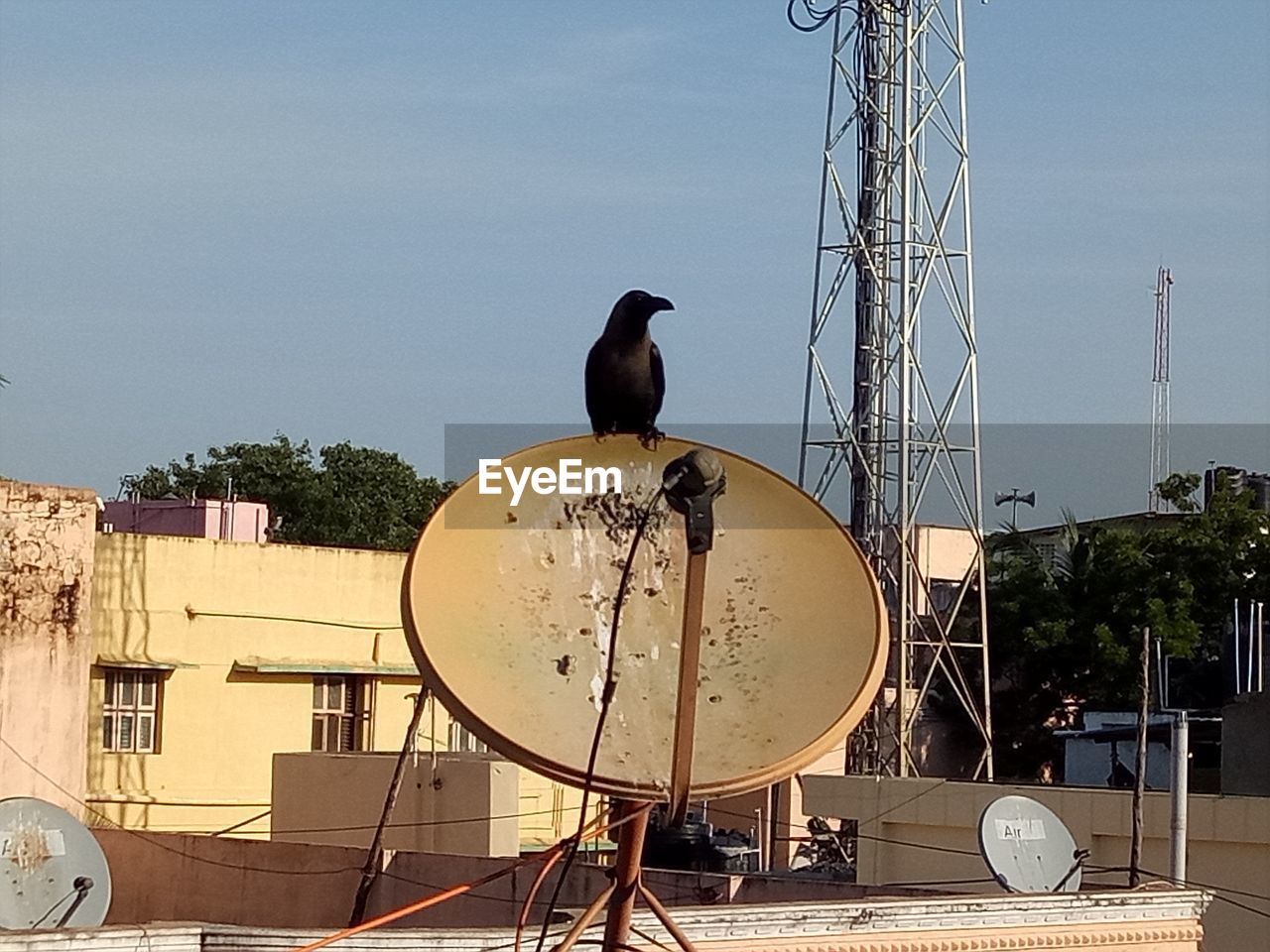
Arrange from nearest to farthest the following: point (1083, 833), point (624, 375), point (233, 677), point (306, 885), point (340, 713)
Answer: point (624, 375), point (306, 885), point (1083, 833), point (233, 677), point (340, 713)

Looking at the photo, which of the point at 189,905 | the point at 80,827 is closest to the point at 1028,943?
the point at 80,827

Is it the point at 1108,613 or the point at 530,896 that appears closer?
the point at 530,896

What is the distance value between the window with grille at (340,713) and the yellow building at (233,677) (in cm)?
2

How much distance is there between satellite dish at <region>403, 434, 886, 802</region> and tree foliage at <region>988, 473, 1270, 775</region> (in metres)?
27.1

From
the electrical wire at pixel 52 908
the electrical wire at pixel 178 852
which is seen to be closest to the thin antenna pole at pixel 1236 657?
the electrical wire at pixel 178 852

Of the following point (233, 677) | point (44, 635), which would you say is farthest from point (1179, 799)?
point (233, 677)

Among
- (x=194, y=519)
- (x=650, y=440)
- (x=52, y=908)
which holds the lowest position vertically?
(x=52, y=908)

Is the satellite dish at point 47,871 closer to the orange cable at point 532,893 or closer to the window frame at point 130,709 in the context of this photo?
the orange cable at point 532,893

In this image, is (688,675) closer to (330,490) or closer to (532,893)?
(532,893)

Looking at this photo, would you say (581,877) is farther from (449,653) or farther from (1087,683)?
(1087,683)

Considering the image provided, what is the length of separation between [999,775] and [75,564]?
18.9 metres

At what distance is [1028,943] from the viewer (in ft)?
34.3

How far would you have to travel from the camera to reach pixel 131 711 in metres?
21.2

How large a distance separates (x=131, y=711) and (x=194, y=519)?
634 centimetres
